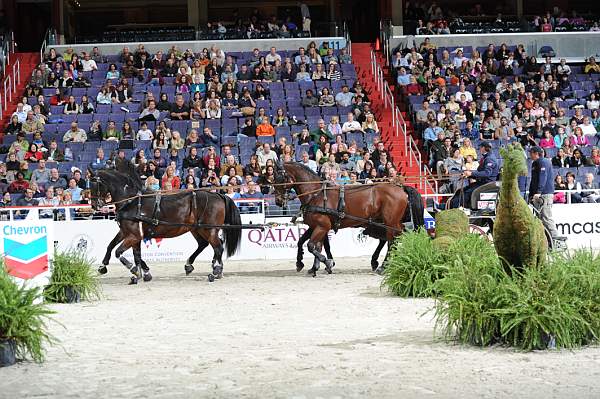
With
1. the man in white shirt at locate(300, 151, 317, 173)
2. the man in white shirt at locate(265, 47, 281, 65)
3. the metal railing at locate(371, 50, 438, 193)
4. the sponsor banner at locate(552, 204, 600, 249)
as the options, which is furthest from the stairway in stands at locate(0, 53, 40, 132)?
the sponsor banner at locate(552, 204, 600, 249)

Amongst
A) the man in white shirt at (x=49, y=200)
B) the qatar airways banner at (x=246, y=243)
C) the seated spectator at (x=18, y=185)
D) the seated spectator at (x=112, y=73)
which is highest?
the seated spectator at (x=112, y=73)

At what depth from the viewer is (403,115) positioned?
28.6 meters

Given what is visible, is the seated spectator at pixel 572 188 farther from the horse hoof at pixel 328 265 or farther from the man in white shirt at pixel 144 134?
→ the man in white shirt at pixel 144 134

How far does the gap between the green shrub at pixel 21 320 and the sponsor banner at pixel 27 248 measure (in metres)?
3.13

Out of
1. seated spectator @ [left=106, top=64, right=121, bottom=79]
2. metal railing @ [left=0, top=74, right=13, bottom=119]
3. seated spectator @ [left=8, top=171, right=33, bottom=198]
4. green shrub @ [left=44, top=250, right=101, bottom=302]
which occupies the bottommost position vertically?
green shrub @ [left=44, top=250, right=101, bottom=302]

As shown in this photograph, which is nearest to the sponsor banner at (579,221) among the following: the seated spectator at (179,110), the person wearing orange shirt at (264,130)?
the person wearing orange shirt at (264,130)

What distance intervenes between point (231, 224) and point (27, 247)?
5391mm

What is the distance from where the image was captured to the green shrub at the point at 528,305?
877 centimetres

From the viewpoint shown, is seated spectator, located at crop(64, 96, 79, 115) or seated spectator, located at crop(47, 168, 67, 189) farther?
seated spectator, located at crop(64, 96, 79, 115)

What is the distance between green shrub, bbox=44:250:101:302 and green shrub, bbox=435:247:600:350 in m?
6.07

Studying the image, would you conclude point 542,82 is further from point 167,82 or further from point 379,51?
point 167,82

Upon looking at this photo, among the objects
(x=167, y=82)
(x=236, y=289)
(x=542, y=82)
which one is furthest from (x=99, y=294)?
(x=542, y=82)

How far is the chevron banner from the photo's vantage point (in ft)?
39.4

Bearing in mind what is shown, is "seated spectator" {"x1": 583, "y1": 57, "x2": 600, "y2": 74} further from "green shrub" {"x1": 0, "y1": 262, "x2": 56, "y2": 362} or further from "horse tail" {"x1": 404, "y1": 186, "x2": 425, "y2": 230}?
"green shrub" {"x1": 0, "y1": 262, "x2": 56, "y2": 362}
